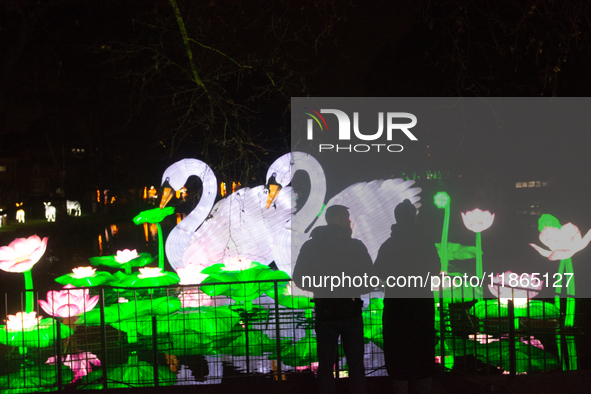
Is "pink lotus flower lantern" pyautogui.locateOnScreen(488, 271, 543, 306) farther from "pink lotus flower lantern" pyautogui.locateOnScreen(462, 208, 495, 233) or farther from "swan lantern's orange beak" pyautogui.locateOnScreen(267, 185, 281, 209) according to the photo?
"swan lantern's orange beak" pyautogui.locateOnScreen(267, 185, 281, 209)

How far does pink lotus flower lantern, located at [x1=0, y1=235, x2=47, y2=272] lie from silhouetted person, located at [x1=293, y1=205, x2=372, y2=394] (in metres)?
4.21

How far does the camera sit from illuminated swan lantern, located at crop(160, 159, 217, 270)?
7.29 metres

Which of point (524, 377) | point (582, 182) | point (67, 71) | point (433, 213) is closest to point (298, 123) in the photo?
point (524, 377)

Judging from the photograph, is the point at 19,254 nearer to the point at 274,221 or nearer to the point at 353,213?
the point at 274,221

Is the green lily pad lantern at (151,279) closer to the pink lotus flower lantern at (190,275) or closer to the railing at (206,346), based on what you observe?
the pink lotus flower lantern at (190,275)

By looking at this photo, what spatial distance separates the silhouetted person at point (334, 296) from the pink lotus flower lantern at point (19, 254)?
421 centimetres

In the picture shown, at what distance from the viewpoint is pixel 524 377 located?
3.82 m

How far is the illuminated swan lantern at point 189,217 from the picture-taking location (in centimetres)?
729

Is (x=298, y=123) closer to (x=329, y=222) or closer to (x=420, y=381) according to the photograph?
(x=329, y=222)

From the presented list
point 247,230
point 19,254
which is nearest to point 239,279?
point 247,230

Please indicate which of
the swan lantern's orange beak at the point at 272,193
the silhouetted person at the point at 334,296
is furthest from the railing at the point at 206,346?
the swan lantern's orange beak at the point at 272,193

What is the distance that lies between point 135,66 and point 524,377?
6.84 metres

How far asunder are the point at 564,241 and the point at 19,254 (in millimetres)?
6989

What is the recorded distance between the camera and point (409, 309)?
322 centimetres
